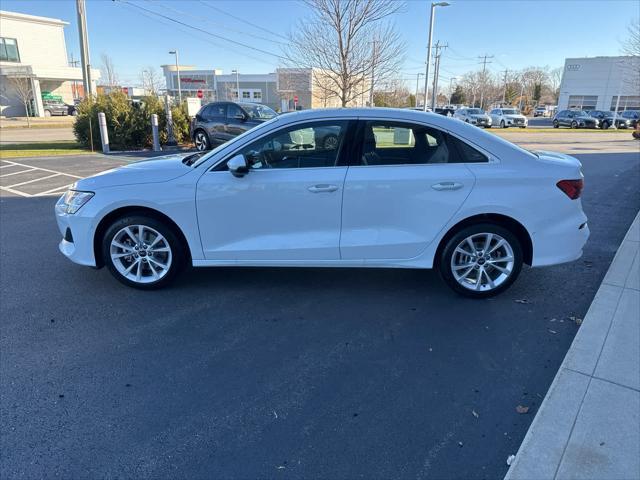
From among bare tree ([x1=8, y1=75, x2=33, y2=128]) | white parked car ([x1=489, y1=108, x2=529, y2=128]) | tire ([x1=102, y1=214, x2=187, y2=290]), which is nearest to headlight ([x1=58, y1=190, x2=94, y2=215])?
tire ([x1=102, y1=214, x2=187, y2=290])

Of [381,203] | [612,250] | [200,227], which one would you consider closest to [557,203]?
[381,203]

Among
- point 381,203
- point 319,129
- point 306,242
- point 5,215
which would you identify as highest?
point 319,129

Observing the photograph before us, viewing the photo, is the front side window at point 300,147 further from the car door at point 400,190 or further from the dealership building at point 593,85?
the dealership building at point 593,85

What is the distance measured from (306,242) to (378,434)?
1955 millimetres

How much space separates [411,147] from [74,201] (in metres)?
3.20

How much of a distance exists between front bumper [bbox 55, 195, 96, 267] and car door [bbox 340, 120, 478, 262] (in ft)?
7.77

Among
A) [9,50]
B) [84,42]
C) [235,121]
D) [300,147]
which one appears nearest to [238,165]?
[300,147]

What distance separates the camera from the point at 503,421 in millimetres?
2662

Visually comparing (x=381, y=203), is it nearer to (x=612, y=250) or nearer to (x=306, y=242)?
(x=306, y=242)

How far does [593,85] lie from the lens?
237ft

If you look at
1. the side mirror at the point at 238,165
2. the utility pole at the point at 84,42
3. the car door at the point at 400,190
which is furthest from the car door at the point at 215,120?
the car door at the point at 400,190

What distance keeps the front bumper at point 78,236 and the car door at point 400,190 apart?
7.77 ft

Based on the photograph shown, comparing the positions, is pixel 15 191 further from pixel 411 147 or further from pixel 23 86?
pixel 23 86

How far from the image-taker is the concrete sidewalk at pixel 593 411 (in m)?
2.29
